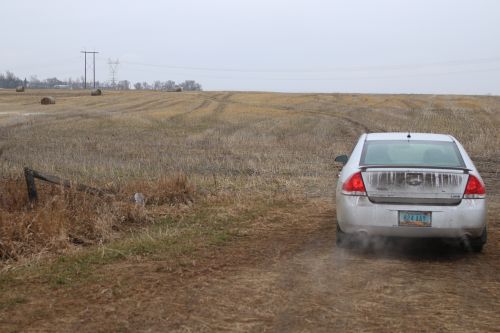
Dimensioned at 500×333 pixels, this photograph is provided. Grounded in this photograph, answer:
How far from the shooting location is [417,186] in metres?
6.54

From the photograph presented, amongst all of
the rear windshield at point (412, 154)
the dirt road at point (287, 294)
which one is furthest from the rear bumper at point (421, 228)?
the rear windshield at point (412, 154)

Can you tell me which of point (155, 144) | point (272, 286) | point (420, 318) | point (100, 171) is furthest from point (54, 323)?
point (155, 144)

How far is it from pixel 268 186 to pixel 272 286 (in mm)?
6179

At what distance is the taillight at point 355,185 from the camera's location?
668 cm

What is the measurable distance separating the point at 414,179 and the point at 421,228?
54cm

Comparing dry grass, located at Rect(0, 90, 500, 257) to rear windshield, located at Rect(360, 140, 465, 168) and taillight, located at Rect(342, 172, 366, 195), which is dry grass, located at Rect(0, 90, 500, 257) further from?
rear windshield, located at Rect(360, 140, 465, 168)

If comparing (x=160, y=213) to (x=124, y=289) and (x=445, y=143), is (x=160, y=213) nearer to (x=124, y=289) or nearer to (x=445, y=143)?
(x=124, y=289)

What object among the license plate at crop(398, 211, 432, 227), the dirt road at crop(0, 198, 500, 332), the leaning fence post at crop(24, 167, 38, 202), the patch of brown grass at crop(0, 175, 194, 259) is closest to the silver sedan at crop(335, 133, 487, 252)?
the license plate at crop(398, 211, 432, 227)

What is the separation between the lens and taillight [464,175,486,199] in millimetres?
6520

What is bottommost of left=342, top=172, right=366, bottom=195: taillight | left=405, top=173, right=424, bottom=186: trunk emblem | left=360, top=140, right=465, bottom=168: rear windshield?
left=342, top=172, right=366, bottom=195: taillight

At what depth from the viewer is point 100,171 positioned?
12758 mm

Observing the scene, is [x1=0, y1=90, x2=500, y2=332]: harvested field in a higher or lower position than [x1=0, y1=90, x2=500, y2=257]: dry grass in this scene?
lower

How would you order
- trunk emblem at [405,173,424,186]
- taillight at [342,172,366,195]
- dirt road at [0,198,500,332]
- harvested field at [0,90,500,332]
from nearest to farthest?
1. dirt road at [0,198,500,332]
2. harvested field at [0,90,500,332]
3. trunk emblem at [405,173,424,186]
4. taillight at [342,172,366,195]

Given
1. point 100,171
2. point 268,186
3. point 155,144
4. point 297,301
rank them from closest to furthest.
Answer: point 297,301 → point 268,186 → point 100,171 → point 155,144
